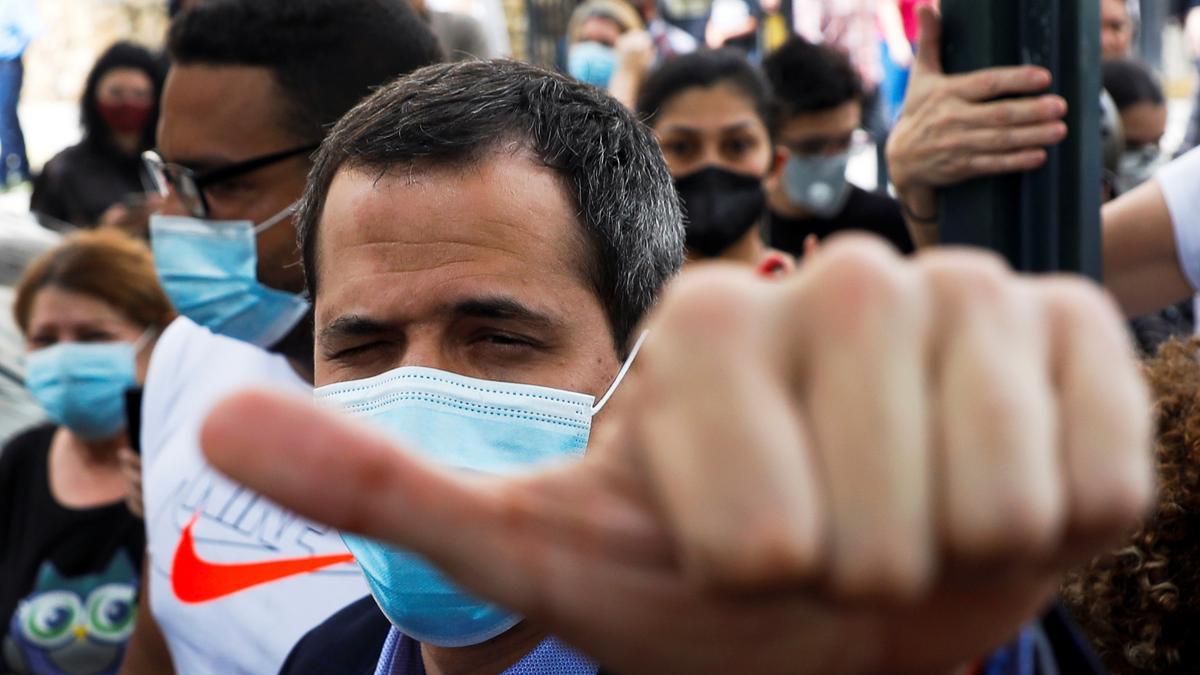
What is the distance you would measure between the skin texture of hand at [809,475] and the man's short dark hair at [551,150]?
1035 mm

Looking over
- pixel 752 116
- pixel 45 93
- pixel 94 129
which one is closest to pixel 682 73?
pixel 752 116

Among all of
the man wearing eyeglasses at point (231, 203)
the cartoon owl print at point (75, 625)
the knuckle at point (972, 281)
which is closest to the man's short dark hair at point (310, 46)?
the man wearing eyeglasses at point (231, 203)

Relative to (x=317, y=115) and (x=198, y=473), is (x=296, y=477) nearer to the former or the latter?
(x=198, y=473)

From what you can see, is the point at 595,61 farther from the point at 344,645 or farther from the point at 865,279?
the point at 865,279

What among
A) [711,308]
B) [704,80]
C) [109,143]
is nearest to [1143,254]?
[711,308]

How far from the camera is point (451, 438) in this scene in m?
1.58

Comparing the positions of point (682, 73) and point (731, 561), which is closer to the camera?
point (731, 561)

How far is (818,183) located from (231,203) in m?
3.00

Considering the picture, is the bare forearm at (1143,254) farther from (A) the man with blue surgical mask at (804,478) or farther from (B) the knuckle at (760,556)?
(B) the knuckle at (760,556)

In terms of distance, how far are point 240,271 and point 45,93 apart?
10.0m

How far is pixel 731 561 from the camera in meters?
0.63

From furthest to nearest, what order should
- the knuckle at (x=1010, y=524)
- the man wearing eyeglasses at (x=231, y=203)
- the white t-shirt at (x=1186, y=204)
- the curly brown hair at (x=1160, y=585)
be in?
the man wearing eyeglasses at (x=231, y=203)
the white t-shirt at (x=1186, y=204)
the curly brown hair at (x=1160, y=585)
the knuckle at (x=1010, y=524)

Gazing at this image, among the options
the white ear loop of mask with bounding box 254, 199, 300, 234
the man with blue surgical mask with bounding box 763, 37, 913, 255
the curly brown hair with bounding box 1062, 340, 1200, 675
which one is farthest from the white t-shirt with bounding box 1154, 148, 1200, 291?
the man with blue surgical mask with bounding box 763, 37, 913, 255

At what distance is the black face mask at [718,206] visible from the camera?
420 cm
